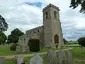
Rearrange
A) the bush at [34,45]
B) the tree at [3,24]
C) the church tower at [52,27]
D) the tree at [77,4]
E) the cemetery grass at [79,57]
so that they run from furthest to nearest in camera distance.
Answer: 1. the tree at [3,24]
2. the church tower at [52,27]
3. the bush at [34,45]
4. the tree at [77,4]
5. the cemetery grass at [79,57]

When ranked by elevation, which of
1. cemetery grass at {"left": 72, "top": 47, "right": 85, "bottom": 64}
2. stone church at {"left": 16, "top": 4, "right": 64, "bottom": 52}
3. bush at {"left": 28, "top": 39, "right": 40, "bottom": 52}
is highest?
stone church at {"left": 16, "top": 4, "right": 64, "bottom": 52}

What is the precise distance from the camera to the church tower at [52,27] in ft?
166

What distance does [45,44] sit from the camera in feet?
170

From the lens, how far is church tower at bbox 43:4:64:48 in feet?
166

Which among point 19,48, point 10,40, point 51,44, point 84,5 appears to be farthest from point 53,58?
point 10,40

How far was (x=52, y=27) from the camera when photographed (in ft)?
167

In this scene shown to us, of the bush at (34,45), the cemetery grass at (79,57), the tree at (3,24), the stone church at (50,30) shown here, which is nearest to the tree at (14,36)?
the tree at (3,24)

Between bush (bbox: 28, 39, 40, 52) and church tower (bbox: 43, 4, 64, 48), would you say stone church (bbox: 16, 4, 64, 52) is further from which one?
bush (bbox: 28, 39, 40, 52)

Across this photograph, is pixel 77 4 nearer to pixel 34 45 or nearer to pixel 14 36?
pixel 34 45

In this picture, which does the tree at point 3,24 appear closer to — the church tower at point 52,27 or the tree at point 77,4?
the church tower at point 52,27

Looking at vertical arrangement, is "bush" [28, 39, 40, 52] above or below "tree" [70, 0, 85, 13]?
below

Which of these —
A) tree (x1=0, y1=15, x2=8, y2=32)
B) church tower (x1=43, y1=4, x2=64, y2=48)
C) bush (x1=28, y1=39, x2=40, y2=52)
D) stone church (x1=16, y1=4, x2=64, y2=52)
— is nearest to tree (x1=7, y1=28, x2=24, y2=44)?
tree (x1=0, y1=15, x2=8, y2=32)

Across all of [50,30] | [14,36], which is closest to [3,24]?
[14,36]

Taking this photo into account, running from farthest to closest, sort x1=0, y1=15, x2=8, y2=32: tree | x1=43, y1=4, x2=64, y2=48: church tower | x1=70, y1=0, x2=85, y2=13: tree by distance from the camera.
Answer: x1=0, y1=15, x2=8, y2=32: tree → x1=43, y1=4, x2=64, y2=48: church tower → x1=70, y1=0, x2=85, y2=13: tree
